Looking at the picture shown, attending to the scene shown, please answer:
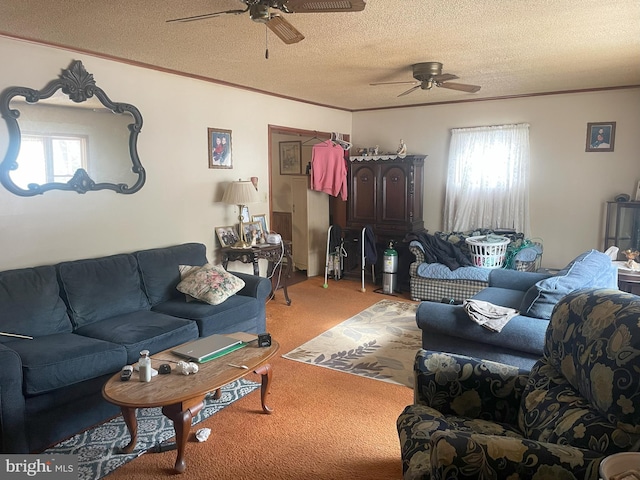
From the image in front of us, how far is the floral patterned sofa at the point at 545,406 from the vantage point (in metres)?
1.38

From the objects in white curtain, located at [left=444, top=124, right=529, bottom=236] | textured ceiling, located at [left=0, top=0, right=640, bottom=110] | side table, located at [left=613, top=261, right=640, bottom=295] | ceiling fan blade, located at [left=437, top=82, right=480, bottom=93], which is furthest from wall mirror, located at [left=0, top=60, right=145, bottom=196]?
side table, located at [left=613, top=261, right=640, bottom=295]

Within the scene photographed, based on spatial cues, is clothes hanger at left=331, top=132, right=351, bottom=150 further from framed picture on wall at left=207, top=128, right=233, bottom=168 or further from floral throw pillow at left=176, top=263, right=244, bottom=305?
floral throw pillow at left=176, top=263, right=244, bottom=305

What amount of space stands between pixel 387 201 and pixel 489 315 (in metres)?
3.27

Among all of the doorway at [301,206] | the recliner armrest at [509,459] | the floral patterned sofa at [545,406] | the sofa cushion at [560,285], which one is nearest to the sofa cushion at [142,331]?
the floral patterned sofa at [545,406]

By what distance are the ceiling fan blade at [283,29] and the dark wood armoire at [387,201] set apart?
11.9 ft

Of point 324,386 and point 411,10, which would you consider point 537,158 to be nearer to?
point 411,10

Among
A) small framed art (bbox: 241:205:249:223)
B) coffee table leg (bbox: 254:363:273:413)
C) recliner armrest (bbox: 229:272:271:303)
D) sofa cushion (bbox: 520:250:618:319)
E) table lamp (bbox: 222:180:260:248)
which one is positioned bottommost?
coffee table leg (bbox: 254:363:273:413)

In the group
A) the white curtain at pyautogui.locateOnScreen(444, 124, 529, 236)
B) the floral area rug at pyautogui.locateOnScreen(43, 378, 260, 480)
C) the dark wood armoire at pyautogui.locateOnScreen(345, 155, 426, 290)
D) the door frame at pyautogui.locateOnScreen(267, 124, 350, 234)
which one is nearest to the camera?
the floral area rug at pyautogui.locateOnScreen(43, 378, 260, 480)

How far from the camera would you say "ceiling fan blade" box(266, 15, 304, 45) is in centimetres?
238

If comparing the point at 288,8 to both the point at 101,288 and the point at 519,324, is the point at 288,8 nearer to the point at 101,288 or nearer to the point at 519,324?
the point at 519,324

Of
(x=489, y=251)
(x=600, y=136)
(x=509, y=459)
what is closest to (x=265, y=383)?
(x=509, y=459)

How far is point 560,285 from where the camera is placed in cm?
295

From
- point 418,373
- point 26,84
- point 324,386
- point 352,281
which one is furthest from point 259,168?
point 418,373

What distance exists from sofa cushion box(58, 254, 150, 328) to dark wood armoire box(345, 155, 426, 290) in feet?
11.0
